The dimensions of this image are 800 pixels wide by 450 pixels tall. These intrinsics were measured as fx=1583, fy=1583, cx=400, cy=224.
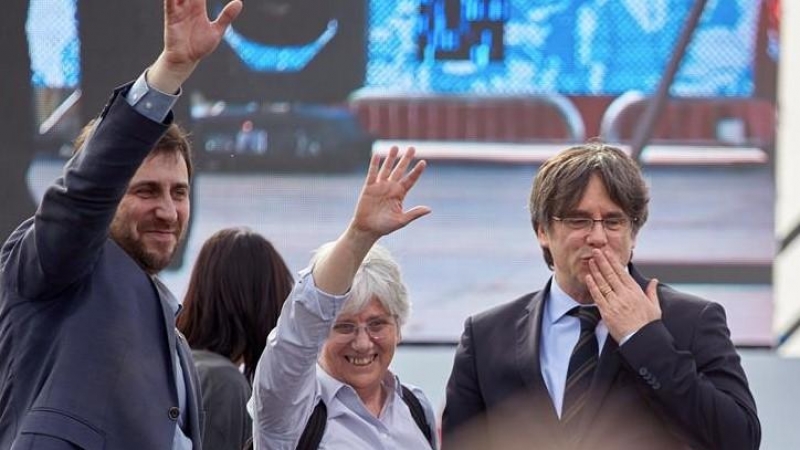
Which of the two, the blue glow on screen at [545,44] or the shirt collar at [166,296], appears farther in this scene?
the blue glow on screen at [545,44]

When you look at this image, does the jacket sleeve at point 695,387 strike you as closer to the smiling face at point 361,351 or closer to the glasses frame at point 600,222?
the glasses frame at point 600,222

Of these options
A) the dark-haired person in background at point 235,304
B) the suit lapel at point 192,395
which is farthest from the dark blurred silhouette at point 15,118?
the suit lapel at point 192,395

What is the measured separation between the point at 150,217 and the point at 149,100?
26 centimetres

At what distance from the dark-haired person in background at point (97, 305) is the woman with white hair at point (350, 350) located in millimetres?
227

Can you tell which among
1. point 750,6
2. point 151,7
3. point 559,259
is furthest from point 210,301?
point 750,6

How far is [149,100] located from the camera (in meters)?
2.41

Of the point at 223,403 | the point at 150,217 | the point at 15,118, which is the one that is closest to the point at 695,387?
the point at 150,217

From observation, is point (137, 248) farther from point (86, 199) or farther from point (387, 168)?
point (387, 168)

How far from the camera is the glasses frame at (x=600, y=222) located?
9.37 ft

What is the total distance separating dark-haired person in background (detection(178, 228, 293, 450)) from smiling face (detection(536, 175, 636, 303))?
960 mm

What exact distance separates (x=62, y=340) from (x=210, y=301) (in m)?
1.25

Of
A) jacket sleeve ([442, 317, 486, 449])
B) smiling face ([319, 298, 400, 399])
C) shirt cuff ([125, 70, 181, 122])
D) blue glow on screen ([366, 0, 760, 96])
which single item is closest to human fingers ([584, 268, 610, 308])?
jacket sleeve ([442, 317, 486, 449])

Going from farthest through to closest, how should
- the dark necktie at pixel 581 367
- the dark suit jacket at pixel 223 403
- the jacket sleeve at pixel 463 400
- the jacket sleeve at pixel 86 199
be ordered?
the dark suit jacket at pixel 223 403
the jacket sleeve at pixel 463 400
the dark necktie at pixel 581 367
the jacket sleeve at pixel 86 199

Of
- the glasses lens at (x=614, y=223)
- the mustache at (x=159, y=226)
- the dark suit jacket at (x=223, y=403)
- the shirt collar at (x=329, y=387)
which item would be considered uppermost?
the mustache at (x=159, y=226)
